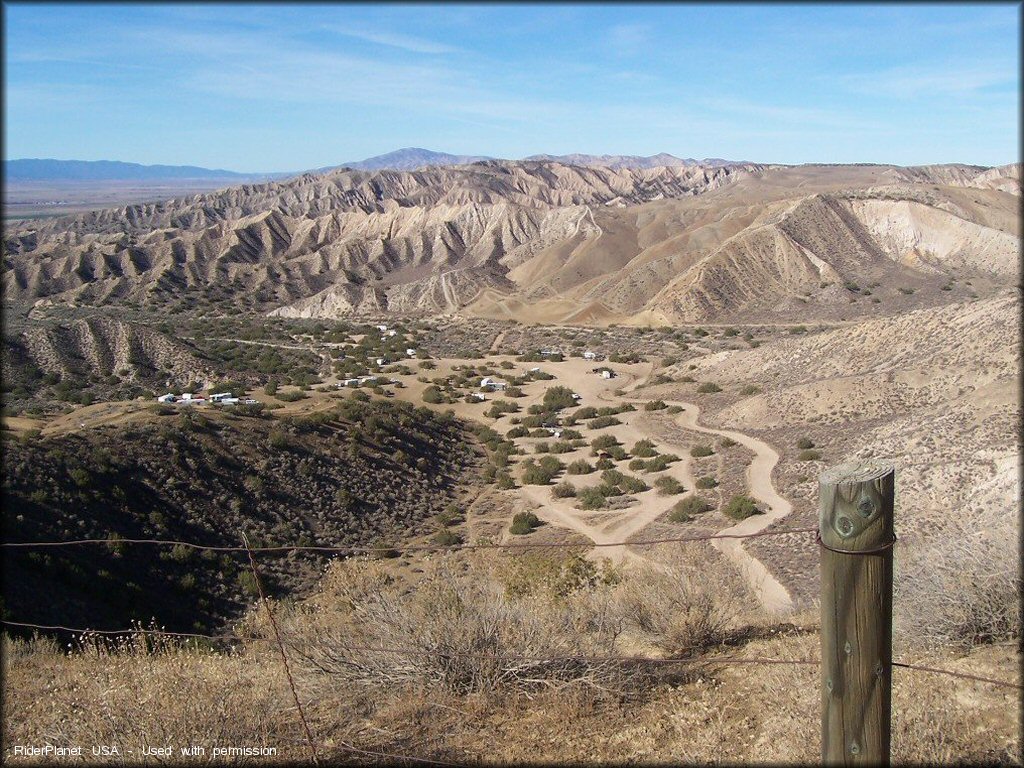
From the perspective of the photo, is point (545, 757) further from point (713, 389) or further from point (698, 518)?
point (713, 389)

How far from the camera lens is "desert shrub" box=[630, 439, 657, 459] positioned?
30.7 meters

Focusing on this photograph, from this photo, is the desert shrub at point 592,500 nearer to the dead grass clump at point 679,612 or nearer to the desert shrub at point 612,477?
the desert shrub at point 612,477

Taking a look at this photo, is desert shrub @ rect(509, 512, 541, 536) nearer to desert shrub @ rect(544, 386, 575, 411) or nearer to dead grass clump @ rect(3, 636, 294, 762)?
desert shrub @ rect(544, 386, 575, 411)

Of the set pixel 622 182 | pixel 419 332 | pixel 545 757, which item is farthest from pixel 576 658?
pixel 622 182

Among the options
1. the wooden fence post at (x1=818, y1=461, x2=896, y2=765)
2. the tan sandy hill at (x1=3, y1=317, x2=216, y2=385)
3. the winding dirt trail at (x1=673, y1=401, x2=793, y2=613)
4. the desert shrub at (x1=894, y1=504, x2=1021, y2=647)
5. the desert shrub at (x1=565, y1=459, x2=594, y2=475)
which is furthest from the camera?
the tan sandy hill at (x1=3, y1=317, x2=216, y2=385)

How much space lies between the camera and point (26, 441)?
21.8 metres

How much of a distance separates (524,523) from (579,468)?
632 cm

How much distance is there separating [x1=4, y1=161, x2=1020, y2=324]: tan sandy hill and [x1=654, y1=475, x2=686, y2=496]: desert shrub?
131ft

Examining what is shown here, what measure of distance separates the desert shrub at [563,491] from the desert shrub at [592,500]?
2.30 ft

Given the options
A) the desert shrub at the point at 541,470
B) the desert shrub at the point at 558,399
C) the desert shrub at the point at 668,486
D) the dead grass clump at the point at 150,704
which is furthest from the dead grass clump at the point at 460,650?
the desert shrub at the point at 558,399

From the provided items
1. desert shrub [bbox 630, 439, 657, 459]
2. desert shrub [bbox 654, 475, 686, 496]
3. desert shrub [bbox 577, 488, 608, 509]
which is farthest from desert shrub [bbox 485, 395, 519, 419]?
desert shrub [bbox 654, 475, 686, 496]

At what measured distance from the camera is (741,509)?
22109mm

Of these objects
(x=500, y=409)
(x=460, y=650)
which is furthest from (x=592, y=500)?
(x=460, y=650)

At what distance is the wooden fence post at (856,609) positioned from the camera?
10.6 ft
